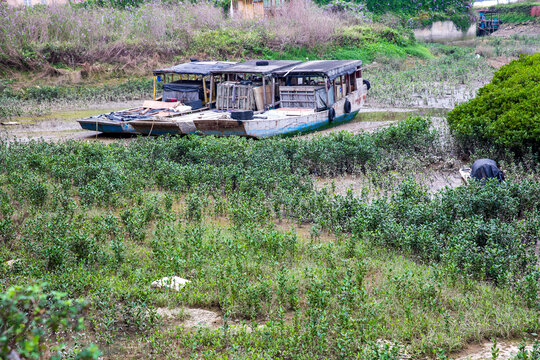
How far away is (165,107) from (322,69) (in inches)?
193

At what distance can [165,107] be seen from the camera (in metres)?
15.9

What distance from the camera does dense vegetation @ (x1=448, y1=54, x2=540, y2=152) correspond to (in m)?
10.3

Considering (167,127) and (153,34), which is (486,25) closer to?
(153,34)

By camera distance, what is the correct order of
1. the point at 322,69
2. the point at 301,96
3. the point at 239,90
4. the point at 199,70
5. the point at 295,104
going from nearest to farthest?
the point at 322,69
the point at 301,96
the point at 295,104
the point at 239,90
the point at 199,70

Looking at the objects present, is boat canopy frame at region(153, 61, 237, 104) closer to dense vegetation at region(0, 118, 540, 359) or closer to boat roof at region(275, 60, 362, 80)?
boat roof at region(275, 60, 362, 80)

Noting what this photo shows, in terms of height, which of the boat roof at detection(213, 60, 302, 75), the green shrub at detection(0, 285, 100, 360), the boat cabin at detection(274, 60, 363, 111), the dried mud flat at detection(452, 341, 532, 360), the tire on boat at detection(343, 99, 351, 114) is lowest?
the dried mud flat at detection(452, 341, 532, 360)

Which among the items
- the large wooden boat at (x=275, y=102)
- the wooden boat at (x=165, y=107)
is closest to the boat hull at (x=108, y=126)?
the wooden boat at (x=165, y=107)

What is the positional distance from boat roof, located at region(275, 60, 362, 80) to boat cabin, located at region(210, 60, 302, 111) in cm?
45

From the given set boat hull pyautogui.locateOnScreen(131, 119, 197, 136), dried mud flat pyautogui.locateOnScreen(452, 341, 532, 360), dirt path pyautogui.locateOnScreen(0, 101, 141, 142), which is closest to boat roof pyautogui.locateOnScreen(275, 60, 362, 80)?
boat hull pyautogui.locateOnScreen(131, 119, 197, 136)

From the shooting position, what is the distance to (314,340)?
179 inches

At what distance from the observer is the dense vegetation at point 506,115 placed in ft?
33.8

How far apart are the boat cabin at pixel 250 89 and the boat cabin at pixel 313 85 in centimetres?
33

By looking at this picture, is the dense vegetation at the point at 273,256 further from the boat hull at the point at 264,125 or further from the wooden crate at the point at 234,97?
the wooden crate at the point at 234,97

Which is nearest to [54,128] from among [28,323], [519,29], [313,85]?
[313,85]
